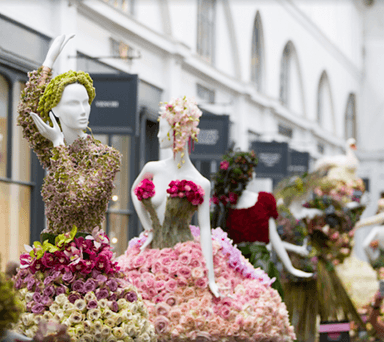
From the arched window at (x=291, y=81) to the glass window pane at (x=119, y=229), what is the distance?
922 centimetres

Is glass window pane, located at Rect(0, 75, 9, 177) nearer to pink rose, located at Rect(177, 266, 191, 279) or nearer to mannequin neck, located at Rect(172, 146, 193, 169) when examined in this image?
mannequin neck, located at Rect(172, 146, 193, 169)

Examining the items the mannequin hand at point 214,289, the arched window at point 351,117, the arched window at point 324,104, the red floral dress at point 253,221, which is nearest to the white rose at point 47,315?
the mannequin hand at point 214,289

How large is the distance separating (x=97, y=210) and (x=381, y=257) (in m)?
6.46

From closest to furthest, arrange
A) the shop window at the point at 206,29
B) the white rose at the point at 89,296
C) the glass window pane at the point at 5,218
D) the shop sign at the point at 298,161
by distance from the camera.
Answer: the white rose at the point at 89,296 < the glass window pane at the point at 5,218 < the shop window at the point at 206,29 < the shop sign at the point at 298,161

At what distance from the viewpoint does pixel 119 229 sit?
1029 centimetres

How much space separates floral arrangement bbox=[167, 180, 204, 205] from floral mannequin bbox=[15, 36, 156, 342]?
977mm

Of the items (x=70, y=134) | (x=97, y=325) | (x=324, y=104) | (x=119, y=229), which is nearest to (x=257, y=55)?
(x=324, y=104)

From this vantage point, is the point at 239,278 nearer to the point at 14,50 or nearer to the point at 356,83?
the point at 14,50

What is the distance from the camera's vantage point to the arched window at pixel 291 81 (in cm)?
1906

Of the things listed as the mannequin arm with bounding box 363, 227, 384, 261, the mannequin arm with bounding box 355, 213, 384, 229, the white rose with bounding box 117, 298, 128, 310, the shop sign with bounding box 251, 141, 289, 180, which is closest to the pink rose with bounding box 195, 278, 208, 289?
the white rose with bounding box 117, 298, 128, 310

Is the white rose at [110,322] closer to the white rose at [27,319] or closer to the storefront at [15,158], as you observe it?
the white rose at [27,319]

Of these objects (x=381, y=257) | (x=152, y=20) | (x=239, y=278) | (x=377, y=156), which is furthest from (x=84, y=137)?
(x=377, y=156)

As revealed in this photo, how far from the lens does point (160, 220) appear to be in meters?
4.79

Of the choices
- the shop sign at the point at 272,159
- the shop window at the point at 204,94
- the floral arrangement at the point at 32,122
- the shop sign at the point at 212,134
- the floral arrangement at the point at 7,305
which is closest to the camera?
the floral arrangement at the point at 7,305
